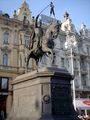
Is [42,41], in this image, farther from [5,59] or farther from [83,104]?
[83,104]

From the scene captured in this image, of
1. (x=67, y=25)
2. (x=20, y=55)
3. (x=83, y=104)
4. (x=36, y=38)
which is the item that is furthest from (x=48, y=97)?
(x=67, y=25)

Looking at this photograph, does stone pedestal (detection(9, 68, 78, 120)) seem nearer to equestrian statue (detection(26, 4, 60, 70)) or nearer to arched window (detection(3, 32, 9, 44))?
equestrian statue (detection(26, 4, 60, 70))

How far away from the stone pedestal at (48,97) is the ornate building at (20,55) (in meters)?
13.6

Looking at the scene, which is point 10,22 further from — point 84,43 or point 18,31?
point 84,43

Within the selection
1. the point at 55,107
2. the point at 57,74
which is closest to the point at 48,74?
the point at 57,74

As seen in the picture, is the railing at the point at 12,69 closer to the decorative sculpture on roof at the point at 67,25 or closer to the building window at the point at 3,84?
the building window at the point at 3,84

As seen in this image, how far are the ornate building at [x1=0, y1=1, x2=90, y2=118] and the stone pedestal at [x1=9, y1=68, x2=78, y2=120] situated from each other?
13.6 m

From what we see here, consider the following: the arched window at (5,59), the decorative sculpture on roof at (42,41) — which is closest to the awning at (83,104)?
the arched window at (5,59)

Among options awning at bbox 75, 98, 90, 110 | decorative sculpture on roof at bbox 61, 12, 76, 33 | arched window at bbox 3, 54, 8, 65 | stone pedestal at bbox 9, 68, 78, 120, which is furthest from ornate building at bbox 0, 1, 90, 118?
stone pedestal at bbox 9, 68, 78, 120

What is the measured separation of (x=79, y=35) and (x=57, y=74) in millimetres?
32948

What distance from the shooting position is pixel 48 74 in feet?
36.0

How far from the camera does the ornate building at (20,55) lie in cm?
3049

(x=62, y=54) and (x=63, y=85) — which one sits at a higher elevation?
(x=62, y=54)

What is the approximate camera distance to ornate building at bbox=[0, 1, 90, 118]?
30487mm
